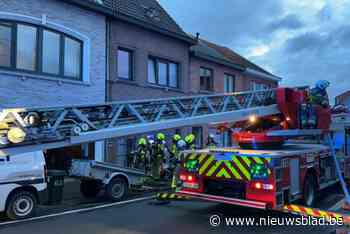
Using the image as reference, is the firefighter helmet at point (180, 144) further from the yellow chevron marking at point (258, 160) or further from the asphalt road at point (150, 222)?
the yellow chevron marking at point (258, 160)

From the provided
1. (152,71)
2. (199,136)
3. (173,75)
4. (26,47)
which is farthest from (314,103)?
(199,136)

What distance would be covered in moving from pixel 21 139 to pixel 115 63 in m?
10.4

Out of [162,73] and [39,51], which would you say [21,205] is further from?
[162,73]

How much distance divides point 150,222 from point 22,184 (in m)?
2.81

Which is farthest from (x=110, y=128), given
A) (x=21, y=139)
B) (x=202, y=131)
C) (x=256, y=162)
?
(x=202, y=131)

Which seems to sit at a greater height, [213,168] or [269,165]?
[269,165]

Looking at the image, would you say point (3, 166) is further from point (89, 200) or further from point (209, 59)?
point (209, 59)

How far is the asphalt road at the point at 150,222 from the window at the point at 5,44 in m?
5.69

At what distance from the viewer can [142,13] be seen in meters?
17.0

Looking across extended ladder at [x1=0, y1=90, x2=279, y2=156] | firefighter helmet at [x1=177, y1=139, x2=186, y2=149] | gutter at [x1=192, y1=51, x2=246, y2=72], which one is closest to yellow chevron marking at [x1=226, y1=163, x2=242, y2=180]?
extended ladder at [x1=0, y1=90, x2=279, y2=156]

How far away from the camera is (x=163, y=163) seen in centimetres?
1294

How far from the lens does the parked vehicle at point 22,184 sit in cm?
768

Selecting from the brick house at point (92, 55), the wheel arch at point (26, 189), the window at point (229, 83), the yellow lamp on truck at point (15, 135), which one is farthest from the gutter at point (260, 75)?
the yellow lamp on truck at point (15, 135)

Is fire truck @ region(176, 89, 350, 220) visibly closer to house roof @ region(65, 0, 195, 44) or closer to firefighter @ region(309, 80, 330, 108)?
firefighter @ region(309, 80, 330, 108)
